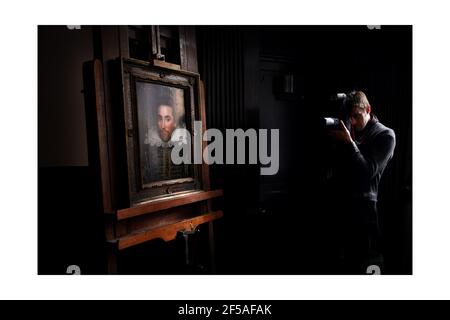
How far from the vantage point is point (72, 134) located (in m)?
1.47

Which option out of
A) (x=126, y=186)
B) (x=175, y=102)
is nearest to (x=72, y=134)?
(x=126, y=186)

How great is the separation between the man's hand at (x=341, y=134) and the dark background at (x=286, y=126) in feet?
0.22

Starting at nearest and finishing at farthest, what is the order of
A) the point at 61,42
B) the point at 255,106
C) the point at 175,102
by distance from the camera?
the point at 61,42, the point at 175,102, the point at 255,106

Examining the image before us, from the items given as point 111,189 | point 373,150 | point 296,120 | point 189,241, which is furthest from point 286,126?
point 111,189

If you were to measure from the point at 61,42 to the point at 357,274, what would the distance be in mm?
1451

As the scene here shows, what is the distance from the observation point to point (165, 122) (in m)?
1.55

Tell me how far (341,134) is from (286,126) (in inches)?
8.8

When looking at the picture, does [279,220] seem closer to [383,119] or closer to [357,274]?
[357,274]

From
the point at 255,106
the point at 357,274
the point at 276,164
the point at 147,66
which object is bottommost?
the point at 357,274

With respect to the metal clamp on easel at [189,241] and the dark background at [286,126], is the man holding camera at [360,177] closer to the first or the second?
the dark background at [286,126]

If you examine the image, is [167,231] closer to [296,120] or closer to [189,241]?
[189,241]

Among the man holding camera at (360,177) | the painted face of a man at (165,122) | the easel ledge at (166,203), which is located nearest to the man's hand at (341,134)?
the man holding camera at (360,177)

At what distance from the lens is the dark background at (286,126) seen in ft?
5.21

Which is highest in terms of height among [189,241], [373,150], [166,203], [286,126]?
[286,126]
